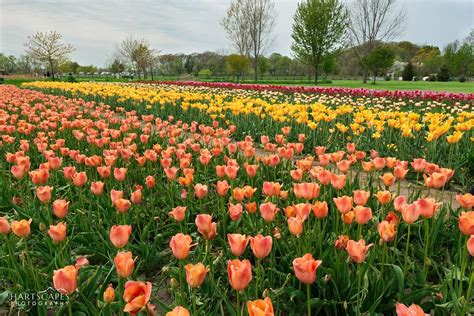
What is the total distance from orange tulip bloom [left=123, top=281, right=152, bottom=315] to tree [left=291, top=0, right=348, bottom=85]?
3677cm

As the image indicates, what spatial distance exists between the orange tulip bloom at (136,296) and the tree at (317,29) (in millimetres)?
36766

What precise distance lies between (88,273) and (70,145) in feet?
12.0

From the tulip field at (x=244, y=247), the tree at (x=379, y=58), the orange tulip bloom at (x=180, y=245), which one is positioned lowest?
the tulip field at (x=244, y=247)

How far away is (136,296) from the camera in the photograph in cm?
124

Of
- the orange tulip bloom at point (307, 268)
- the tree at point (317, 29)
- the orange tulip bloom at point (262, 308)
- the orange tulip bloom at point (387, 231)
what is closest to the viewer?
the orange tulip bloom at point (262, 308)

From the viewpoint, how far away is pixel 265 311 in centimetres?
107

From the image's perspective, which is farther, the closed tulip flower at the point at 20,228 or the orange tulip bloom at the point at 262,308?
the closed tulip flower at the point at 20,228

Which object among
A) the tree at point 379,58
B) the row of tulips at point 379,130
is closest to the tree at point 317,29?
the tree at point 379,58

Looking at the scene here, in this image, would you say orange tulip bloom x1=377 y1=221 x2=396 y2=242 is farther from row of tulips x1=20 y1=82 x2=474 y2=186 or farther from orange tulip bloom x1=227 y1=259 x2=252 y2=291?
row of tulips x1=20 y1=82 x2=474 y2=186

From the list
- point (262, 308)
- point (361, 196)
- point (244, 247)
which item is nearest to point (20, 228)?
point (244, 247)

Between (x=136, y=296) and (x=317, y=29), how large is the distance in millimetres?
38111

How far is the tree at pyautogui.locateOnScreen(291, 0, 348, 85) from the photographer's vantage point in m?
36.0

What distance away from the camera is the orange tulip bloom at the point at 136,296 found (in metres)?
1.19

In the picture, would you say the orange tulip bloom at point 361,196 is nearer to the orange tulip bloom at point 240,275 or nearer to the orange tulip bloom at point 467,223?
the orange tulip bloom at point 467,223
